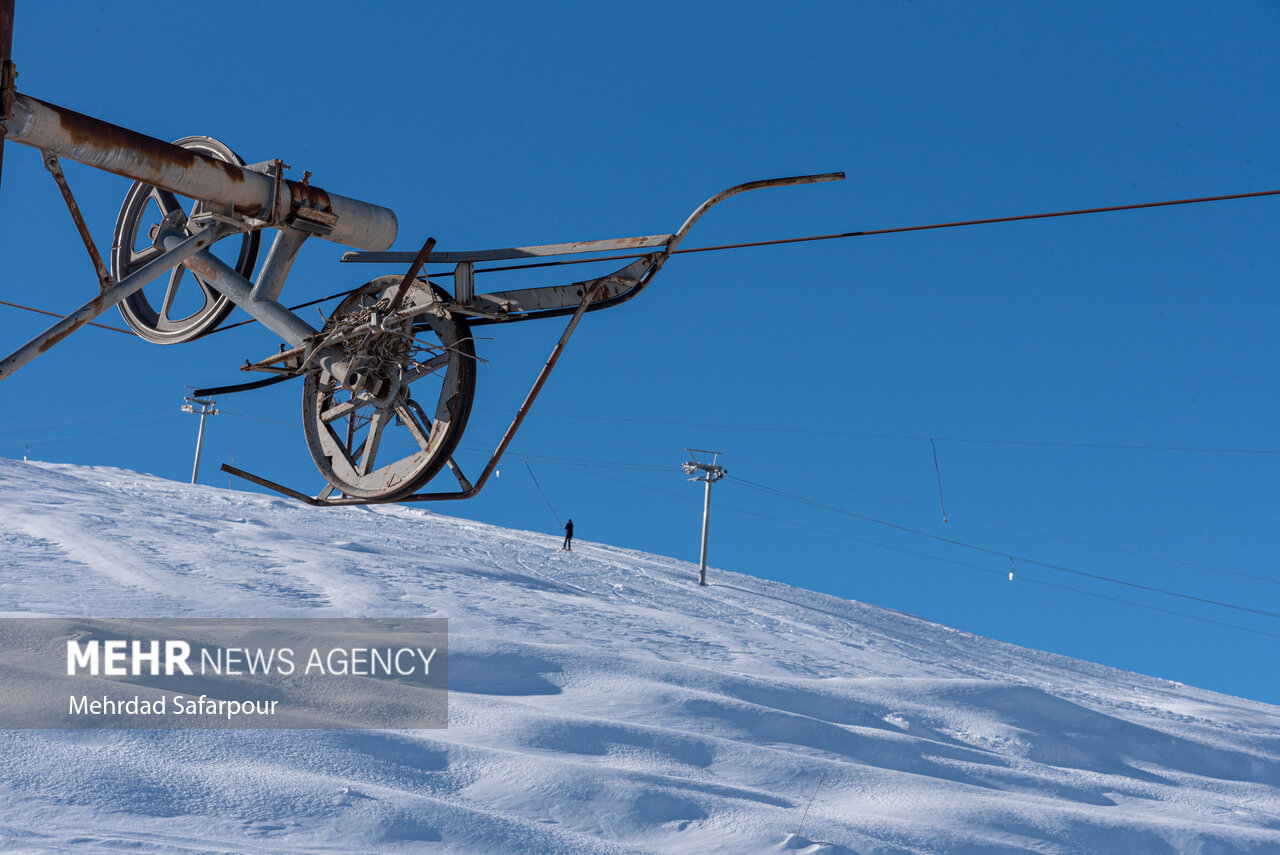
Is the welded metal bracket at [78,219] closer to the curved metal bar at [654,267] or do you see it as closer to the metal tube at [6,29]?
the metal tube at [6,29]

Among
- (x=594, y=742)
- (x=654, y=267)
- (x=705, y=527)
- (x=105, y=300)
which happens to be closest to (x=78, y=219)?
(x=105, y=300)

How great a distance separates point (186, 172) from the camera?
16.1ft

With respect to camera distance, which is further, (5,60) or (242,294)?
(242,294)

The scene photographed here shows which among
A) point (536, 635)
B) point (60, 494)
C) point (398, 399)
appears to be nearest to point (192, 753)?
point (398, 399)

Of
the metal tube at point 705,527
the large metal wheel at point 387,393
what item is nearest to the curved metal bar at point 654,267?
the large metal wheel at point 387,393

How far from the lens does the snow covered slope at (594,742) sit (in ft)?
32.3

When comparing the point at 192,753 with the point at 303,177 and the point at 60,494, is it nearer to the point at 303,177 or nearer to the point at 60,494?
the point at 303,177

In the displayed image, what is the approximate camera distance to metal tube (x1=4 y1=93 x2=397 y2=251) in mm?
4645

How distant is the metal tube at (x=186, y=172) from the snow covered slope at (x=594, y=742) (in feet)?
17.4

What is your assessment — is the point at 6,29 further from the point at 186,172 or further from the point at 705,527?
the point at 705,527

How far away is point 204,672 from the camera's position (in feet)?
44.8

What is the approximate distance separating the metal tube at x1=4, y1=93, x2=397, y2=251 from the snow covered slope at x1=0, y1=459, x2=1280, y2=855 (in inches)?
209

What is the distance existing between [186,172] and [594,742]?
32.3 ft

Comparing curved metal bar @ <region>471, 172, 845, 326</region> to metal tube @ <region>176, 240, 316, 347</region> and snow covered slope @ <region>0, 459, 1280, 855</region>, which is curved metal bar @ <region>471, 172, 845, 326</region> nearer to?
metal tube @ <region>176, 240, 316, 347</region>
